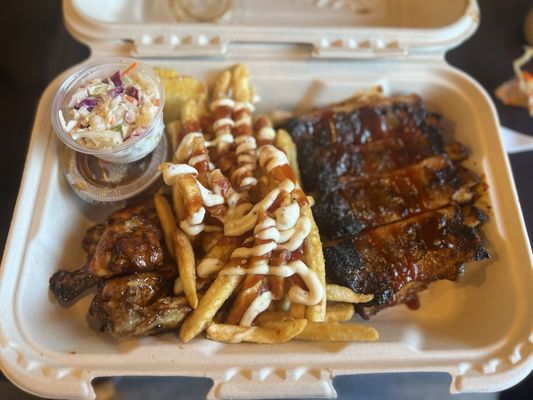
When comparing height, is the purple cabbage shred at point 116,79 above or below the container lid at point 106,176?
above

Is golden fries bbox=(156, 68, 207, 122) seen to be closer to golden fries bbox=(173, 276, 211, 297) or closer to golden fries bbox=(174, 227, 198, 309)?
golden fries bbox=(174, 227, 198, 309)

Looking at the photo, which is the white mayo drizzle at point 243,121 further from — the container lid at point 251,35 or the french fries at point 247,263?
the container lid at point 251,35

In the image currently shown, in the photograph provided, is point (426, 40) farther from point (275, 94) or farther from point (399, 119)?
point (275, 94)

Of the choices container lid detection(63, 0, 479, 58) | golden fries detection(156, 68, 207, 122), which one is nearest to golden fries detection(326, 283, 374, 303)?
golden fries detection(156, 68, 207, 122)

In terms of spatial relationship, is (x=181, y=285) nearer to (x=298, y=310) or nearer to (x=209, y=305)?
(x=209, y=305)

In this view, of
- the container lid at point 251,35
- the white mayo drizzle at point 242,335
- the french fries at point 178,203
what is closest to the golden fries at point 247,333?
the white mayo drizzle at point 242,335

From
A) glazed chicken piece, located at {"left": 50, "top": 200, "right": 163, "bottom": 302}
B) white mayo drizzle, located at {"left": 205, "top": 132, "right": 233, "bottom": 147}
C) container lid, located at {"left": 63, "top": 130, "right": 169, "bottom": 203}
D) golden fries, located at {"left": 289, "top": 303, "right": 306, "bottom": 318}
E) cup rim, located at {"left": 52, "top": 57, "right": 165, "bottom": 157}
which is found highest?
cup rim, located at {"left": 52, "top": 57, "right": 165, "bottom": 157}

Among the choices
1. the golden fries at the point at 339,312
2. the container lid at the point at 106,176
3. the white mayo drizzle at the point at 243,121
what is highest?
the white mayo drizzle at the point at 243,121
